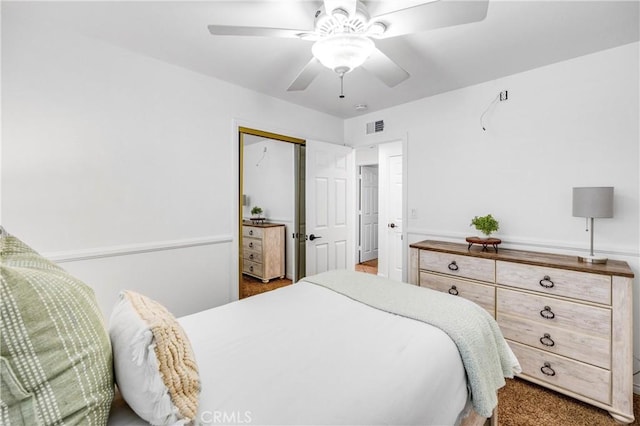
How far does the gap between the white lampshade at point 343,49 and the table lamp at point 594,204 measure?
73.9 inches

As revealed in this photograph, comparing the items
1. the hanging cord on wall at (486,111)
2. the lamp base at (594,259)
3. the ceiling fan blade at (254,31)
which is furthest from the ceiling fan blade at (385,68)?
the lamp base at (594,259)

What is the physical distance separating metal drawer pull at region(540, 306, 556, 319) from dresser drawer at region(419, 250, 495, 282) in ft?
1.23

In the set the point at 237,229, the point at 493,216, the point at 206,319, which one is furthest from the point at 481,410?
the point at 237,229

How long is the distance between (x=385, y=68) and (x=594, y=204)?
5.80 ft

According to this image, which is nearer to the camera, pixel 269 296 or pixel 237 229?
pixel 269 296

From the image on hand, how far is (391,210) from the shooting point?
15.6ft

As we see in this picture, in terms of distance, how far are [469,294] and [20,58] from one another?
12.0ft

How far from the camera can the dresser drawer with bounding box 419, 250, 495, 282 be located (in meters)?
2.36

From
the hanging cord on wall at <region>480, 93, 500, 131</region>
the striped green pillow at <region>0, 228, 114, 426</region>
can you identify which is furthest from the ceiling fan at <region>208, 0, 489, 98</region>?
the hanging cord on wall at <region>480, 93, 500, 131</region>

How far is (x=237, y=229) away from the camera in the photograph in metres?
2.89

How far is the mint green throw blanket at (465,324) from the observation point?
1318 mm

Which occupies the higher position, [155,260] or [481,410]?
[155,260]

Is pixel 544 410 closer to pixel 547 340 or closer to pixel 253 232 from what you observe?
pixel 547 340

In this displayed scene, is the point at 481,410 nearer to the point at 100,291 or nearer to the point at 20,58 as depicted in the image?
the point at 100,291
